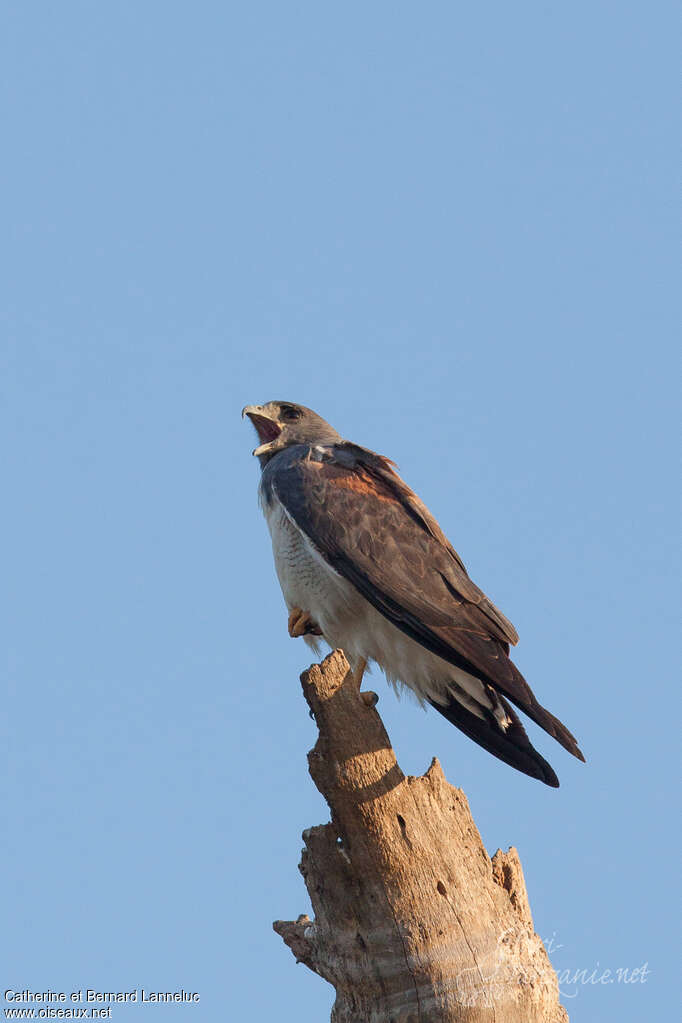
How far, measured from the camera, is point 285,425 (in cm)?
955

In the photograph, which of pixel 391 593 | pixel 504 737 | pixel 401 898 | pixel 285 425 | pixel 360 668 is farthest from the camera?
pixel 285 425

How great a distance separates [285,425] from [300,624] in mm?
2073

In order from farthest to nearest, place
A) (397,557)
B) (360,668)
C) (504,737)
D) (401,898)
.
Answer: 1. (360,668)
2. (397,557)
3. (504,737)
4. (401,898)

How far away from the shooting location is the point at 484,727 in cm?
762

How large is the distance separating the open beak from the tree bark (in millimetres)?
3957

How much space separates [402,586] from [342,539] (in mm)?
551

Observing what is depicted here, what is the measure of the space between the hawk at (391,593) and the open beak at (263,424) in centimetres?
94

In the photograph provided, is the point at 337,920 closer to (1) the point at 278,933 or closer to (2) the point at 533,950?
(1) the point at 278,933

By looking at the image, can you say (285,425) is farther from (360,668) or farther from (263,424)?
(360,668)

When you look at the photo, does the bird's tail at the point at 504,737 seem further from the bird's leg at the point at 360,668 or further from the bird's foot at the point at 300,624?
the bird's foot at the point at 300,624

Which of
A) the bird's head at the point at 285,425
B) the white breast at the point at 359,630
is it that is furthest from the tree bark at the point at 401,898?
the bird's head at the point at 285,425

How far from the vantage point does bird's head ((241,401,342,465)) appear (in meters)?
9.41

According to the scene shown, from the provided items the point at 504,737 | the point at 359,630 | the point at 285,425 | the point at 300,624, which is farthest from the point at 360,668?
the point at 285,425

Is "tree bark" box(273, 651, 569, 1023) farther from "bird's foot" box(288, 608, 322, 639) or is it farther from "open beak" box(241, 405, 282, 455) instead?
"open beak" box(241, 405, 282, 455)
